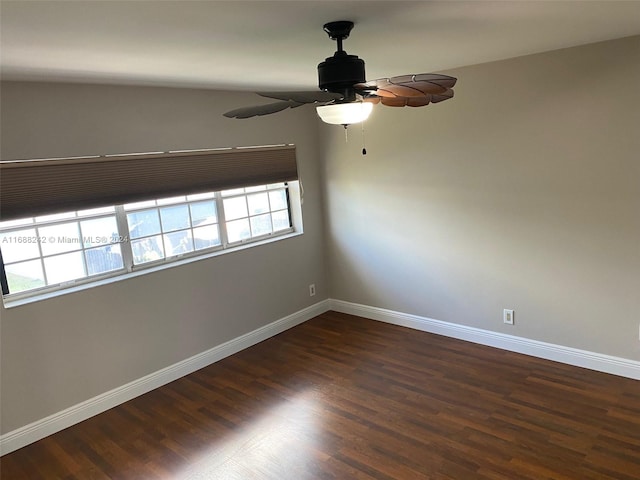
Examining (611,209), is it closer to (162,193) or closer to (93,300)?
(162,193)

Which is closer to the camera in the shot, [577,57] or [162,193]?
[577,57]

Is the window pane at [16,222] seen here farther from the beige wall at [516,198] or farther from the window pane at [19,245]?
the beige wall at [516,198]

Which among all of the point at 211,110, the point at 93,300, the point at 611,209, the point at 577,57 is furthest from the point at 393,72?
the point at 93,300

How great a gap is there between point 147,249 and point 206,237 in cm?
55

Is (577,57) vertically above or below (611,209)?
above

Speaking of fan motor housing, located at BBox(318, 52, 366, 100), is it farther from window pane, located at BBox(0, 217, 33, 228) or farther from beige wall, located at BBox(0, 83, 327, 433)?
window pane, located at BBox(0, 217, 33, 228)

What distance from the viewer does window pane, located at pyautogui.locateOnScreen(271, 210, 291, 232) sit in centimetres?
464

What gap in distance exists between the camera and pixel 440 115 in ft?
12.6

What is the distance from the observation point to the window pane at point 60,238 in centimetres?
314

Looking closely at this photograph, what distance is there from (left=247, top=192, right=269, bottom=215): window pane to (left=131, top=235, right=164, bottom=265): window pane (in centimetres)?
97

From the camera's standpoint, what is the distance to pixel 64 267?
3248 mm

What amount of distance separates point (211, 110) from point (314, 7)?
7.60 feet

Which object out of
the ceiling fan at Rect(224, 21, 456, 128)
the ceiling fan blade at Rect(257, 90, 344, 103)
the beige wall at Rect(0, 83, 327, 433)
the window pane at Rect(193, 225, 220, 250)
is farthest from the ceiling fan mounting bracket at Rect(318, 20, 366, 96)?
the window pane at Rect(193, 225, 220, 250)

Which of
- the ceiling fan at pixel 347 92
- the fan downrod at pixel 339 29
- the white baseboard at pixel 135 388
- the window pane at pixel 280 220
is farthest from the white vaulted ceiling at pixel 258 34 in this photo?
the white baseboard at pixel 135 388
